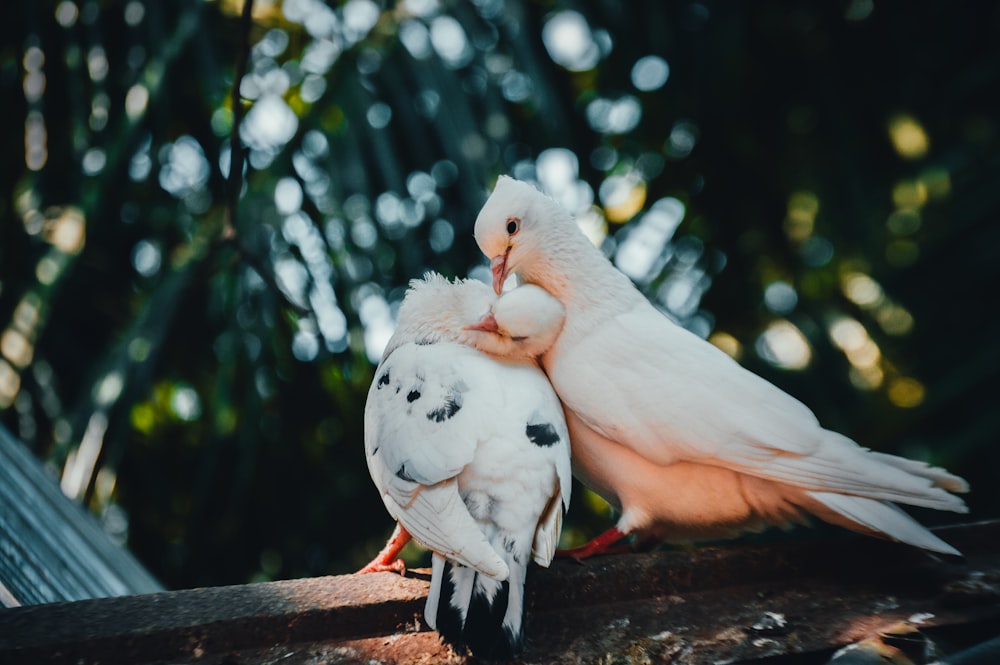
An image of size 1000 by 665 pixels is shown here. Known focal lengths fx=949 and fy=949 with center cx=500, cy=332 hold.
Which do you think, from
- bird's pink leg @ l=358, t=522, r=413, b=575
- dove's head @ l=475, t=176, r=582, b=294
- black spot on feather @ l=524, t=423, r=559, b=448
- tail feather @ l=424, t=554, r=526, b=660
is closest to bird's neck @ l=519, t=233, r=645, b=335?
dove's head @ l=475, t=176, r=582, b=294

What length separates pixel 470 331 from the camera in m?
1.98

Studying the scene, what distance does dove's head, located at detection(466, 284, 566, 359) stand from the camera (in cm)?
194

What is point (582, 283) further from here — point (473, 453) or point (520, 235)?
point (473, 453)

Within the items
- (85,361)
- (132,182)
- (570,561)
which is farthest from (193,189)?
(570,561)

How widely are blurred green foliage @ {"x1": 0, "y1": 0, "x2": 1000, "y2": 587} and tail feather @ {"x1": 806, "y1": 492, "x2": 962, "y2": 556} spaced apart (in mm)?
1714

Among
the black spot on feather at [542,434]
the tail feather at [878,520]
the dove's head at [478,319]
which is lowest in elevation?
the tail feather at [878,520]

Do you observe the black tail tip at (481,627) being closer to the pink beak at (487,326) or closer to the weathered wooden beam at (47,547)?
the pink beak at (487,326)

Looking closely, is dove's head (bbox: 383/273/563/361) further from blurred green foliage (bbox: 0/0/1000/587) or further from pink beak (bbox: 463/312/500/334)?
blurred green foliage (bbox: 0/0/1000/587)

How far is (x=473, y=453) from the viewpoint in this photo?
1.64 meters

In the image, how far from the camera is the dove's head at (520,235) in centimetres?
225

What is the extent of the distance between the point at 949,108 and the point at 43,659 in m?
3.85

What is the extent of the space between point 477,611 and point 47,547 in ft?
4.11

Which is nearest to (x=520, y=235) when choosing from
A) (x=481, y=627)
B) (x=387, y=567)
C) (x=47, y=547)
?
(x=387, y=567)

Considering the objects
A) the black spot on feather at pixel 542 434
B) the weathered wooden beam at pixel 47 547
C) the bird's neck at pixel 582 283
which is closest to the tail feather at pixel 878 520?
the black spot on feather at pixel 542 434
